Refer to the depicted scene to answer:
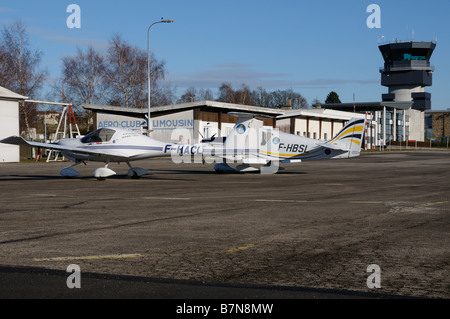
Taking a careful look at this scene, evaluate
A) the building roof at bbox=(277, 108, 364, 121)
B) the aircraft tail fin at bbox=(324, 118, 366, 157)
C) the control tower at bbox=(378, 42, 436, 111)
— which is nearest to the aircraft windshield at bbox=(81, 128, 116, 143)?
the aircraft tail fin at bbox=(324, 118, 366, 157)

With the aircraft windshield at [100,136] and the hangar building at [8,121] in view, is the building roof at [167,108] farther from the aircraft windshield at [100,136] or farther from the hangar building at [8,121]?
the aircraft windshield at [100,136]

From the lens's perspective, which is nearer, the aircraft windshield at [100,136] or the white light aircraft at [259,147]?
the aircraft windshield at [100,136]

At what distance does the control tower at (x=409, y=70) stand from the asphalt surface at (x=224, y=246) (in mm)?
129866

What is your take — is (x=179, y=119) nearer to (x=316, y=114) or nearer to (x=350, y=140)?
(x=316, y=114)

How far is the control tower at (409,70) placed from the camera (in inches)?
5276

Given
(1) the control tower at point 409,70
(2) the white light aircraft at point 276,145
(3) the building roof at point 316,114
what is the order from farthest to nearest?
(1) the control tower at point 409,70, (3) the building roof at point 316,114, (2) the white light aircraft at point 276,145

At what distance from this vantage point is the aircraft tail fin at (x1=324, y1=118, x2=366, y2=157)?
24.7 metres

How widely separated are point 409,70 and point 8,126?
393 feet

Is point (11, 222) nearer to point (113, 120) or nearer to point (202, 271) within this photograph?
point (202, 271)

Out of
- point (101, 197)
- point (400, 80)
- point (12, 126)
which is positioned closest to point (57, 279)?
point (101, 197)

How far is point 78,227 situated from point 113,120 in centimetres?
4871

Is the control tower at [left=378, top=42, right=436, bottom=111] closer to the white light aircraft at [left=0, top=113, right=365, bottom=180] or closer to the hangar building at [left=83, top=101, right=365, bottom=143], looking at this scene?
the hangar building at [left=83, top=101, right=365, bottom=143]

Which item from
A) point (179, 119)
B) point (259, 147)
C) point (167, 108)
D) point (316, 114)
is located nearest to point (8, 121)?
point (167, 108)

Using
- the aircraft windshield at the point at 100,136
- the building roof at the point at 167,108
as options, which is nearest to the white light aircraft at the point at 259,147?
the aircraft windshield at the point at 100,136
